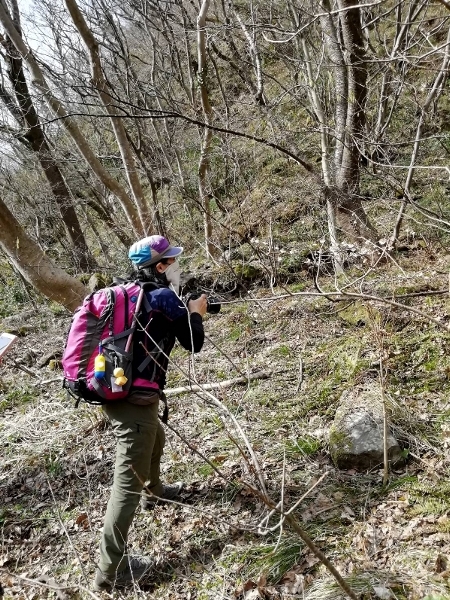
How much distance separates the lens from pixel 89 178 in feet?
40.4

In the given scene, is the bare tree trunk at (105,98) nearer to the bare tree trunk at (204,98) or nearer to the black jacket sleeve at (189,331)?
the bare tree trunk at (204,98)

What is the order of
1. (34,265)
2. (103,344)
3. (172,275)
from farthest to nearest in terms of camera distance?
(34,265), (172,275), (103,344)

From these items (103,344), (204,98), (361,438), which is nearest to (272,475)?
(361,438)

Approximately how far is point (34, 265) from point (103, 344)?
3249 millimetres

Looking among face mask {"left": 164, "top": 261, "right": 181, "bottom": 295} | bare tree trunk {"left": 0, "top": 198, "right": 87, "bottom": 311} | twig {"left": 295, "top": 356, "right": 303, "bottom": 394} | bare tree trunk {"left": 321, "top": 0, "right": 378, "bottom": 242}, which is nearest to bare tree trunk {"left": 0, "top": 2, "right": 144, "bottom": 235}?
bare tree trunk {"left": 0, "top": 198, "right": 87, "bottom": 311}

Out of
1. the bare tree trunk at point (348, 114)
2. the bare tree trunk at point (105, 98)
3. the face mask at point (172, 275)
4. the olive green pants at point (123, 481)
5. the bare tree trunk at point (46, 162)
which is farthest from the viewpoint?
the bare tree trunk at point (46, 162)

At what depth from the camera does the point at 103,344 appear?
263 centimetres

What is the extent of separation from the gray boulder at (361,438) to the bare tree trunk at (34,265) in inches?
149

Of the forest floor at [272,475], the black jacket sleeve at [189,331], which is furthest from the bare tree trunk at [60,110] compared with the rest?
the black jacket sleeve at [189,331]

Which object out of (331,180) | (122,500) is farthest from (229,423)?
(331,180)

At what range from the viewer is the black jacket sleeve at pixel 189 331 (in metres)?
2.68

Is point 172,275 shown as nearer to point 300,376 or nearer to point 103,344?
point 103,344

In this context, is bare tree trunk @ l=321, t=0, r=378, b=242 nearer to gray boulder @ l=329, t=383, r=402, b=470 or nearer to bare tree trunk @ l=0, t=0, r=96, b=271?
gray boulder @ l=329, t=383, r=402, b=470

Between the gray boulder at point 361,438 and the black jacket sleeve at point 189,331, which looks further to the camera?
the gray boulder at point 361,438
